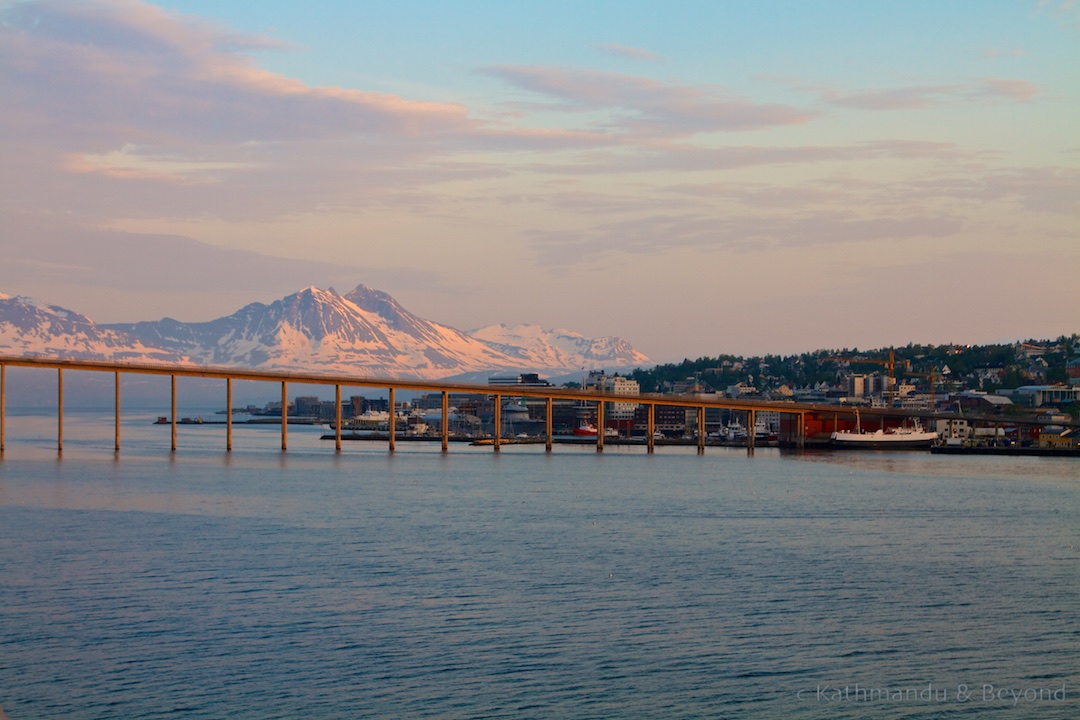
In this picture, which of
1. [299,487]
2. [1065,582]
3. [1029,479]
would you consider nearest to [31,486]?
[299,487]

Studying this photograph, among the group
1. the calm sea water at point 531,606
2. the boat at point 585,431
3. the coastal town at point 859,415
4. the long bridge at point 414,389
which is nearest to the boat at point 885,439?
the coastal town at point 859,415

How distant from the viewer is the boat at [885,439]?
115 m

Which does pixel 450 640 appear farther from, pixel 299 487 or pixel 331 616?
pixel 299 487

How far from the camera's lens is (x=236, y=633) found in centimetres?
2547

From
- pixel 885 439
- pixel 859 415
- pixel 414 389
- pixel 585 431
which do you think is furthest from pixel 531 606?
pixel 585 431

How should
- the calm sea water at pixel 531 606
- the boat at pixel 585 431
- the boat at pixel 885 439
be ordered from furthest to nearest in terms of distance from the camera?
the boat at pixel 585 431 → the boat at pixel 885 439 → the calm sea water at pixel 531 606

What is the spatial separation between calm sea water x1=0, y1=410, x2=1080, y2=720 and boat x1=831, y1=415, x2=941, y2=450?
59470 millimetres

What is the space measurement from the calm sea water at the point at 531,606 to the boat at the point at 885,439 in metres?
59.5

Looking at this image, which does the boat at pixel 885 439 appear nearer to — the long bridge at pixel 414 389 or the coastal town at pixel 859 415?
the coastal town at pixel 859 415

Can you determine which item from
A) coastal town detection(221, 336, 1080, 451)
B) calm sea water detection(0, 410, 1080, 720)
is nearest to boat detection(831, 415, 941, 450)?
coastal town detection(221, 336, 1080, 451)

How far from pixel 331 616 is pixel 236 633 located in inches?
90.9

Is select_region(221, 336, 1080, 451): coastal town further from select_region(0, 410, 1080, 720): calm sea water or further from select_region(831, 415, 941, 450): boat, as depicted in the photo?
select_region(0, 410, 1080, 720): calm sea water

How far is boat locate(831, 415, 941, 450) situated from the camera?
377 feet

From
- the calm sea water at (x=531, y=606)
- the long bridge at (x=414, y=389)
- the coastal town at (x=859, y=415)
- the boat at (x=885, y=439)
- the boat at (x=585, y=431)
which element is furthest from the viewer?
the boat at (x=585, y=431)
